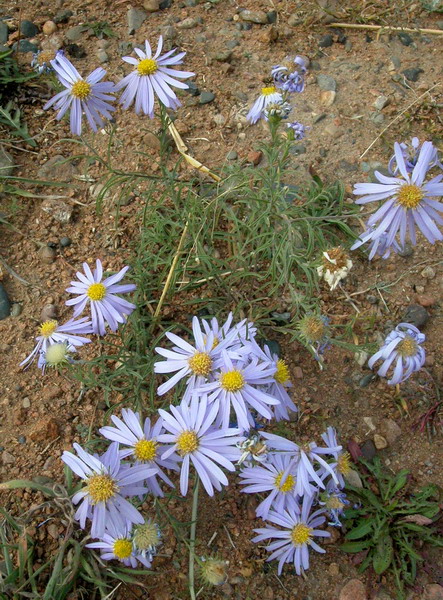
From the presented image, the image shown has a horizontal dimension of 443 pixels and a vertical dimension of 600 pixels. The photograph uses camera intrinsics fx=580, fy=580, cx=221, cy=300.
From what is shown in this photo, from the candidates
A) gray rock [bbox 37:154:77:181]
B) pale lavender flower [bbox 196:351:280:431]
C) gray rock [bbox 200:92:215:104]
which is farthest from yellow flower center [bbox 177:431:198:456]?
gray rock [bbox 200:92:215:104]

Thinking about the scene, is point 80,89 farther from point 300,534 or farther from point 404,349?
point 300,534

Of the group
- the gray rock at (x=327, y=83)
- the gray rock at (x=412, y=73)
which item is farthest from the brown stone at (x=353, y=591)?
the gray rock at (x=412, y=73)

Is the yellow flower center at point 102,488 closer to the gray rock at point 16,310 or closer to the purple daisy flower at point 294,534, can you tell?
the purple daisy flower at point 294,534

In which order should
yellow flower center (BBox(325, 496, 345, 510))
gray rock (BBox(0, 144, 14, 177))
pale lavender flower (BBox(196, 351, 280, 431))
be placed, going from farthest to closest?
gray rock (BBox(0, 144, 14, 177)), yellow flower center (BBox(325, 496, 345, 510)), pale lavender flower (BBox(196, 351, 280, 431))

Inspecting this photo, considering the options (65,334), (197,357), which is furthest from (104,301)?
(197,357)

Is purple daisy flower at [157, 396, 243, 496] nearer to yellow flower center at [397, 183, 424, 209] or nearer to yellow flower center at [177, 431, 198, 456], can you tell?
yellow flower center at [177, 431, 198, 456]
